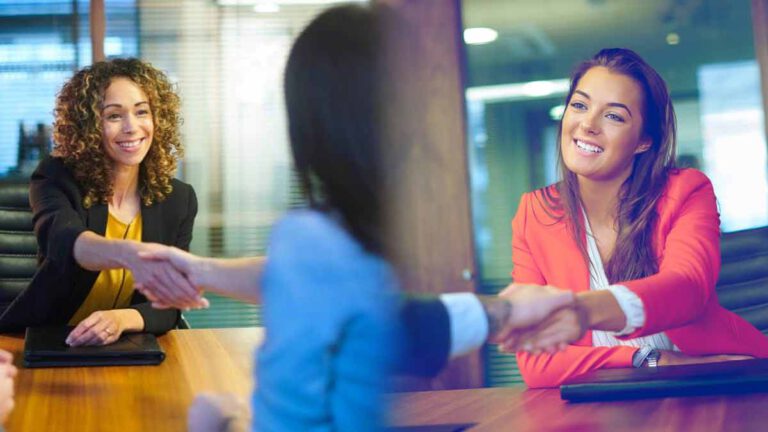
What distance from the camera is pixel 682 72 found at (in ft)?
8.93

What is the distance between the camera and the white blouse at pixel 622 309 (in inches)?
50.8

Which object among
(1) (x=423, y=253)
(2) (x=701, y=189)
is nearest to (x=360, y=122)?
(2) (x=701, y=189)

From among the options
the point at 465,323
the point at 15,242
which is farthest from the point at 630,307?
the point at 15,242

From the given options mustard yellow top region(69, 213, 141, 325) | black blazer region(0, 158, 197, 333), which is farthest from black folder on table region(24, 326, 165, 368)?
mustard yellow top region(69, 213, 141, 325)

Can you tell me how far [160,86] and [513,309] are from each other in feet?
4.51

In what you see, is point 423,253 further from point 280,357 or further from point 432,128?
point 280,357

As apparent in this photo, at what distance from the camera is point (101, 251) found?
1654mm

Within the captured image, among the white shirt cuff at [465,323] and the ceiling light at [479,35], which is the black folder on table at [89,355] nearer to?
the white shirt cuff at [465,323]

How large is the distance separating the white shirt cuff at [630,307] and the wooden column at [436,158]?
64.4 inches

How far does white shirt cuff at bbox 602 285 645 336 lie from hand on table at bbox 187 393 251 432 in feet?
2.09

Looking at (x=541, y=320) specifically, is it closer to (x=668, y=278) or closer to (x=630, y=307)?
(x=630, y=307)

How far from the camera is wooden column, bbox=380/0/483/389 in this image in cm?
296

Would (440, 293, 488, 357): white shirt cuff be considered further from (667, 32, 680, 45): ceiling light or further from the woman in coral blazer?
(667, 32, 680, 45): ceiling light

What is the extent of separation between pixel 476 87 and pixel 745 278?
1272mm
